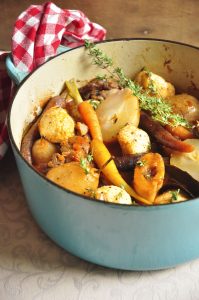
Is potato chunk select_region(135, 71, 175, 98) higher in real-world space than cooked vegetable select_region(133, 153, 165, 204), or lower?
higher

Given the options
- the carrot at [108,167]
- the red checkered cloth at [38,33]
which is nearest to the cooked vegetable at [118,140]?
the carrot at [108,167]

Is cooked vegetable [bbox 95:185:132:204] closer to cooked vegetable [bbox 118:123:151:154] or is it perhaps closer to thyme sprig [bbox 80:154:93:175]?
thyme sprig [bbox 80:154:93:175]

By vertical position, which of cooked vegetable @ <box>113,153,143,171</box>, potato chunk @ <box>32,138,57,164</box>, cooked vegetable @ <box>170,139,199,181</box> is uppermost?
cooked vegetable @ <box>170,139,199,181</box>

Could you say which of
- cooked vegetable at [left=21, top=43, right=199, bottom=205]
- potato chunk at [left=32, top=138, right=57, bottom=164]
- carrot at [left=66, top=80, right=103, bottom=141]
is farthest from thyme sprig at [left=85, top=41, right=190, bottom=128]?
potato chunk at [left=32, top=138, right=57, bottom=164]

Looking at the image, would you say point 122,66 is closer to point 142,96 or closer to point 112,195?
point 142,96

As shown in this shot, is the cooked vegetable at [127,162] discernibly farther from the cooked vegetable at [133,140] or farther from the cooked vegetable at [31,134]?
the cooked vegetable at [31,134]

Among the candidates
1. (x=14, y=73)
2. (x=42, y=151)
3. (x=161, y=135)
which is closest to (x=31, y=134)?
(x=42, y=151)
